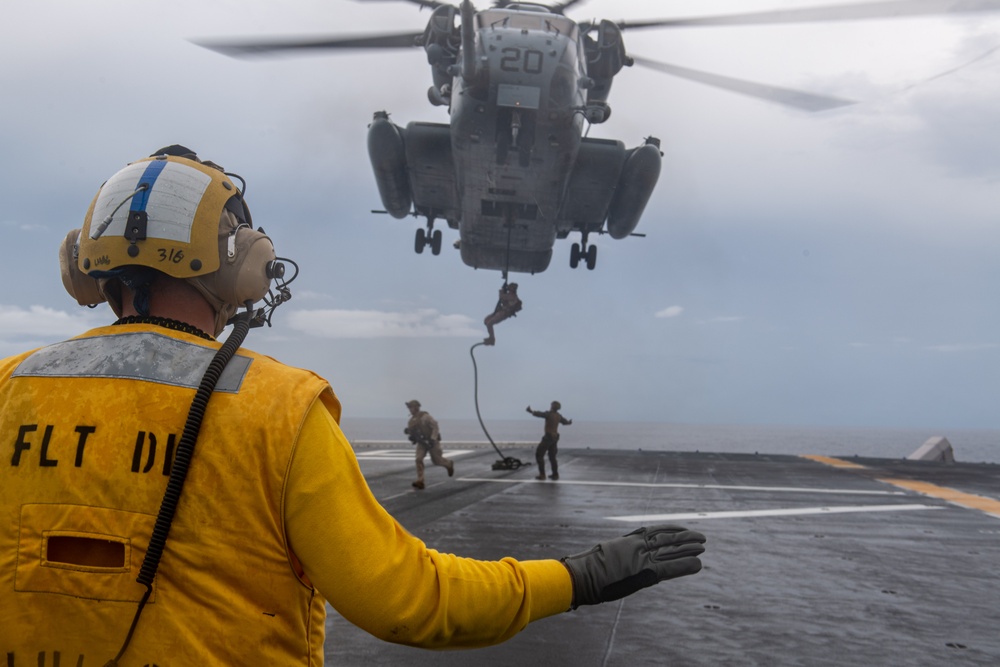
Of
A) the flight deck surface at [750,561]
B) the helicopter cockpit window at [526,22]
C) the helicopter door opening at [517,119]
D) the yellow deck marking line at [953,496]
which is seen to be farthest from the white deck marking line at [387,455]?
the helicopter cockpit window at [526,22]

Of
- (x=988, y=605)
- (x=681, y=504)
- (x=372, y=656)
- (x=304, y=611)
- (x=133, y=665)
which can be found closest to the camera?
(x=133, y=665)

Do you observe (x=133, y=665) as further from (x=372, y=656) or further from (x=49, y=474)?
(x=372, y=656)

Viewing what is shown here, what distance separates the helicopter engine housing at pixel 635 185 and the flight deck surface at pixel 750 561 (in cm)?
583

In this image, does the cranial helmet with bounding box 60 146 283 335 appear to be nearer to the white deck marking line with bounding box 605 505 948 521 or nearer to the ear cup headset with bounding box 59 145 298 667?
the ear cup headset with bounding box 59 145 298 667

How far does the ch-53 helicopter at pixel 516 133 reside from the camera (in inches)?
542

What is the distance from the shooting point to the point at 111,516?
173cm

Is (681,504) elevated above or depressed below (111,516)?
below

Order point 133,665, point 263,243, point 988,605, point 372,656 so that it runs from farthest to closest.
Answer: point 988,605
point 372,656
point 263,243
point 133,665

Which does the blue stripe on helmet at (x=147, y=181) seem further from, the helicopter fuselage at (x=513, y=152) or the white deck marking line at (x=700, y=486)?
the white deck marking line at (x=700, y=486)

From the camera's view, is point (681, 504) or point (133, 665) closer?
point (133, 665)

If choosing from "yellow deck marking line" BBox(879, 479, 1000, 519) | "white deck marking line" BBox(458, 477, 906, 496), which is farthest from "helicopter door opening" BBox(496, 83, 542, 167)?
"yellow deck marking line" BBox(879, 479, 1000, 519)

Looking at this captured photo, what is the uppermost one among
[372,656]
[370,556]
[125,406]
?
[125,406]

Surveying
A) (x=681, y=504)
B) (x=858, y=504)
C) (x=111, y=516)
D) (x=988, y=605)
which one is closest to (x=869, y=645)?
(x=988, y=605)

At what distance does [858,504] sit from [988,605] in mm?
7170
